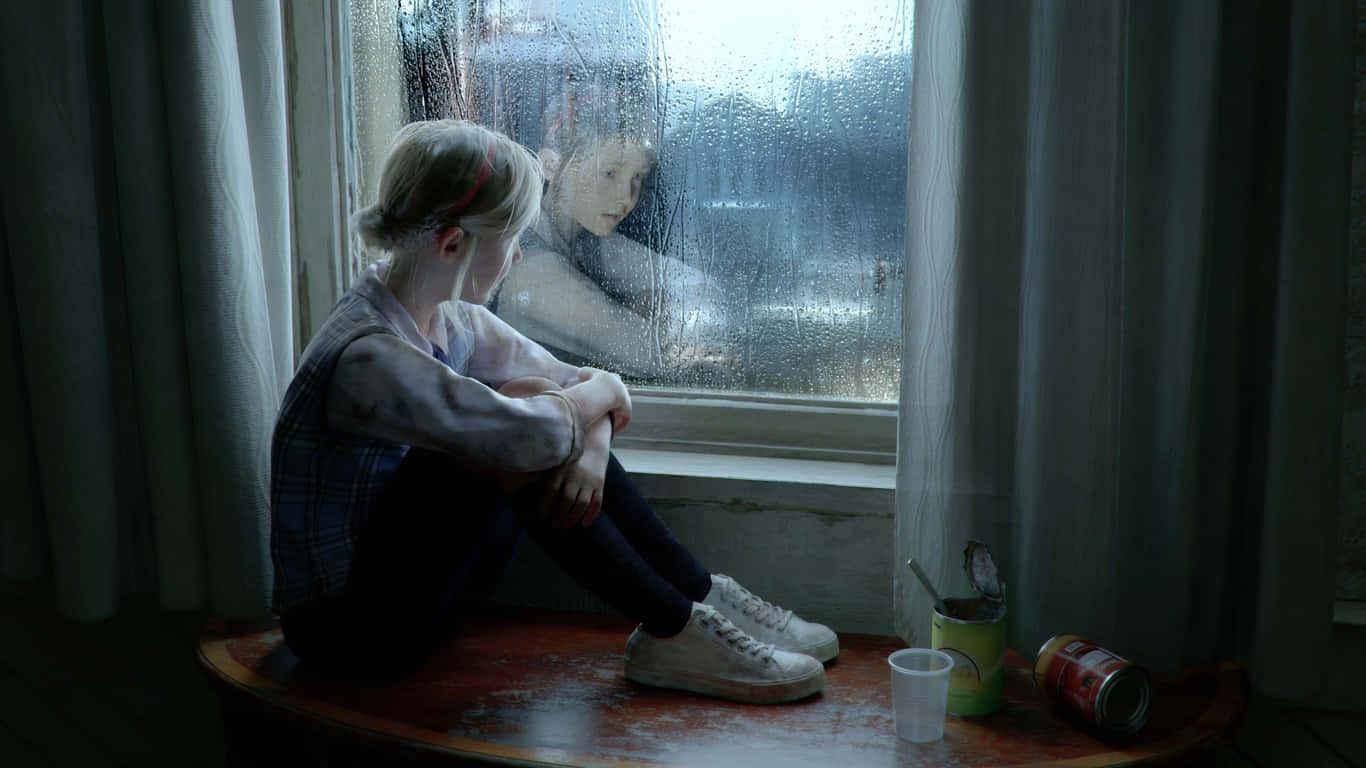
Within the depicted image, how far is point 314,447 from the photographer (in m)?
1.16

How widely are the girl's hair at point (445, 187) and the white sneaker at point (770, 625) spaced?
54 cm

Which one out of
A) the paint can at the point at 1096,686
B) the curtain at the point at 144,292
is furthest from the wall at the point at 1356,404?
the curtain at the point at 144,292

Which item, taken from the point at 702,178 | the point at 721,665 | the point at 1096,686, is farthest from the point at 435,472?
the point at 1096,686

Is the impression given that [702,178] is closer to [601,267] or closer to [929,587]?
[601,267]

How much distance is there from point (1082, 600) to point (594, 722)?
0.58m

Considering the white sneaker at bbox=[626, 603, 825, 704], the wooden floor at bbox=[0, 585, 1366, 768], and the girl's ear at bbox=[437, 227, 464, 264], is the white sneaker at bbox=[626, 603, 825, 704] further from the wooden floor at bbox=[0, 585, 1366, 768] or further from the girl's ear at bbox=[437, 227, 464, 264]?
the wooden floor at bbox=[0, 585, 1366, 768]

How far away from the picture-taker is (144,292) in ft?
4.22

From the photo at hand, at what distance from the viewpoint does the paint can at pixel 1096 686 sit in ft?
3.45

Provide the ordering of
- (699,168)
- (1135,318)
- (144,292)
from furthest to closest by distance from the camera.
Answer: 1. (699,168)
2. (144,292)
3. (1135,318)

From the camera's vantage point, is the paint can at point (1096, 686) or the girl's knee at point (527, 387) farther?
the girl's knee at point (527, 387)

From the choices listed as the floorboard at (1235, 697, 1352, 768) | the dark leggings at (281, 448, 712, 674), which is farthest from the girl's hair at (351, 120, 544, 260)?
the floorboard at (1235, 697, 1352, 768)

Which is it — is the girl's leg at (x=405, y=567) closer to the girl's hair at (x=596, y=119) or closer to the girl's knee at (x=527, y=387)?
the girl's knee at (x=527, y=387)

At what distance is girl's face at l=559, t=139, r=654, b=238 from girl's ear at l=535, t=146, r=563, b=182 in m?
0.01

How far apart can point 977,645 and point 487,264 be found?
2.35 feet
